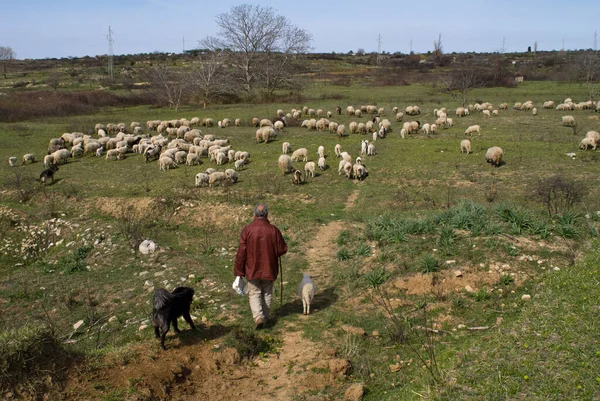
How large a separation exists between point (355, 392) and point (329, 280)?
3.74m

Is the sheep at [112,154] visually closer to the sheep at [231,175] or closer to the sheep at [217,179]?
the sheep at [217,179]

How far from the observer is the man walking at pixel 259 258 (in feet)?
22.7

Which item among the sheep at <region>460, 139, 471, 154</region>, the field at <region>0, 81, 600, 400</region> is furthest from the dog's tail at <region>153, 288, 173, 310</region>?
the sheep at <region>460, 139, 471, 154</region>

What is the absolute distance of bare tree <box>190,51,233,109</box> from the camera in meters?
42.6

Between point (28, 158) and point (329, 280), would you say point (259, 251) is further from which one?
point (28, 158)

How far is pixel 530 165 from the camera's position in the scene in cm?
1708

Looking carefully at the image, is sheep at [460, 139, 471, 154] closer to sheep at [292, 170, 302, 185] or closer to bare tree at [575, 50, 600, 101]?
sheep at [292, 170, 302, 185]

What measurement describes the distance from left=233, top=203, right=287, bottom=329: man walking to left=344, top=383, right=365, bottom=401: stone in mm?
2106

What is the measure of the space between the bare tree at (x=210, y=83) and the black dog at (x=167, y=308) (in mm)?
37252

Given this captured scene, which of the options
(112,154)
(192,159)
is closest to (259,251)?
(192,159)

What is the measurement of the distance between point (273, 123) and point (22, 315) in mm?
22645

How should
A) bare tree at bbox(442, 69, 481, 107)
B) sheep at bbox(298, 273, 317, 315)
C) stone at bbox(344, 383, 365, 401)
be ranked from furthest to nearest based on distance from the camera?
bare tree at bbox(442, 69, 481, 107) → sheep at bbox(298, 273, 317, 315) → stone at bbox(344, 383, 365, 401)

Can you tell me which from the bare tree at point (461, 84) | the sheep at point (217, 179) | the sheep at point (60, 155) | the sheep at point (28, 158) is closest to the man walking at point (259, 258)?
the sheep at point (217, 179)

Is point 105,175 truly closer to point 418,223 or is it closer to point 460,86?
point 418,223
